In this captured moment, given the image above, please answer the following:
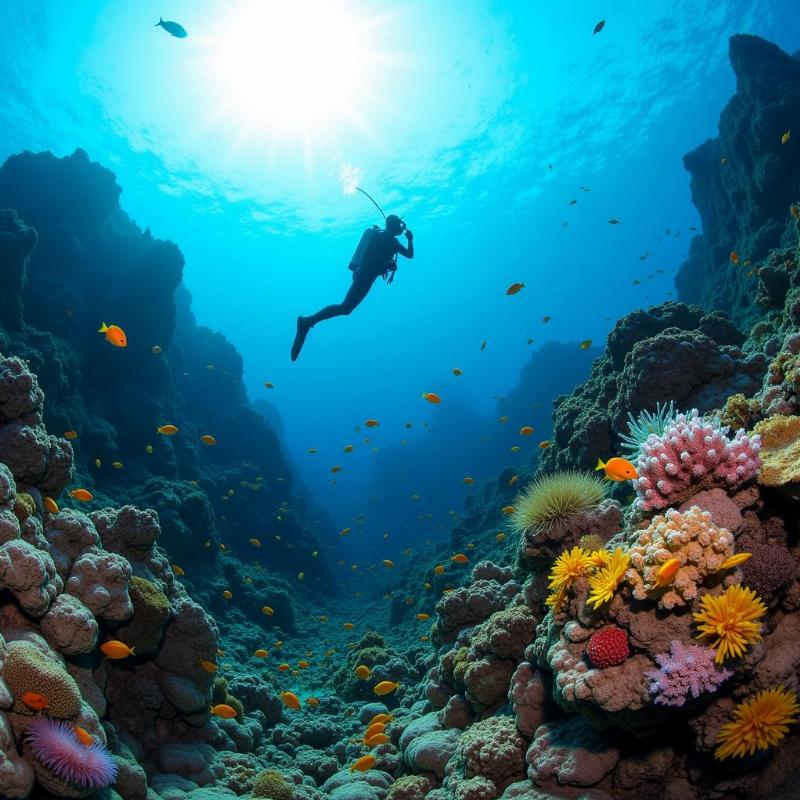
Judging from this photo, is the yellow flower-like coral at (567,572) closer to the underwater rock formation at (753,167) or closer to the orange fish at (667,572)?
the orange fish at (667,572)

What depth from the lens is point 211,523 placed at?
56.9 feet

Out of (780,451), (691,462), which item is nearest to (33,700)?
(691,462)

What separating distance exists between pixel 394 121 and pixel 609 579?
44469mm

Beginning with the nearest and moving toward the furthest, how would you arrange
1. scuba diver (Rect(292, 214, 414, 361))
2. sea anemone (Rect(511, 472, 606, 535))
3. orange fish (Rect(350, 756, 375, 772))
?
sea anemone (Rect(511, 472, 606, 535)) < orange fish (Rect(350, 756, 375, 772)) < scuba diver (Rect(292, 214, 414, 361))

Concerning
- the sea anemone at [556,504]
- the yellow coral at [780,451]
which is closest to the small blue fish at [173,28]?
the sea anemone at [556,504]

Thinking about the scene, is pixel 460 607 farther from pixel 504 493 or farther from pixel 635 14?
pixel 635 14

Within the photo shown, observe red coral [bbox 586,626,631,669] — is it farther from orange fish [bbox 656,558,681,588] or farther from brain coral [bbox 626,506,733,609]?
orange fish [bbox 656,558,681,588]

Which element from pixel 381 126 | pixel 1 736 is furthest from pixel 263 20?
pixel 1 736

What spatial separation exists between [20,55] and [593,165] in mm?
49827

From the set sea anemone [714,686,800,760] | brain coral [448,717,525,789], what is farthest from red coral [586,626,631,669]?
brain coral [448,717,525,789]

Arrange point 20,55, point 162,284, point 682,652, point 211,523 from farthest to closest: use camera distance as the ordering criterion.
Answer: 1. point 20,55
2. point 162,284
3. point 211,523
4. point 682,652

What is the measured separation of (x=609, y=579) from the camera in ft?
10.5

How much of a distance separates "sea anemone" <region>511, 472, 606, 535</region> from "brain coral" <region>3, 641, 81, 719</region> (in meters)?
4.46

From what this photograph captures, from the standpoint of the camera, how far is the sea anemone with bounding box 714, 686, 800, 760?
2793 millimetres
